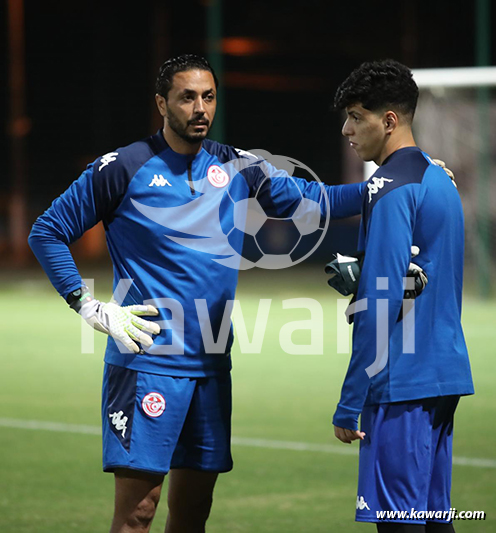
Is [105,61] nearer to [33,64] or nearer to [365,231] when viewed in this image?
[33,64]

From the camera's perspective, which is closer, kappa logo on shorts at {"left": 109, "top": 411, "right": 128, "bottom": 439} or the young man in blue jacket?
the young man in blue jacket

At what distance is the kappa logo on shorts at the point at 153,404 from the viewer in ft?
12.4

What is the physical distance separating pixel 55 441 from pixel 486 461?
2.77 m

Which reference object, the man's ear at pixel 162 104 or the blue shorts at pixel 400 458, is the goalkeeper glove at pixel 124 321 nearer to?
the man's ear at pixel 162 104

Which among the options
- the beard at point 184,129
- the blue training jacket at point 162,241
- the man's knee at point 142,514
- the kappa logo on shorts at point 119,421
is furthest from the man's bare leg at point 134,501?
the beard at point 184,129

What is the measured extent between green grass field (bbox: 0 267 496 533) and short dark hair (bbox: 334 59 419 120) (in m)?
2.34

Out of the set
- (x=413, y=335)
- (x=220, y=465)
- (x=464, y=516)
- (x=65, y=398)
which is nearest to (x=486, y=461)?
(x=464, y=516)

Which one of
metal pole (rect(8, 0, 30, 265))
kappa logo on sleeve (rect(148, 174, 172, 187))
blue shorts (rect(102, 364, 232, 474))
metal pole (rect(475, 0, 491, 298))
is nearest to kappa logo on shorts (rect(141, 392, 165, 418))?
blue shorts (rect(102, 364, 232, 474))

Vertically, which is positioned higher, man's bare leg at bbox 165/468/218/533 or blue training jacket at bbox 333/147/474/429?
blue training jacket at bbox 333/147/474/429

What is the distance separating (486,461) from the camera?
242 inches

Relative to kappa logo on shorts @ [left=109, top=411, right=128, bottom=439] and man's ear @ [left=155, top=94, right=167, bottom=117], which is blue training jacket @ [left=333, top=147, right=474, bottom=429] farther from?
man's ear @ [left=155, top=94, right=167, bottom=117]

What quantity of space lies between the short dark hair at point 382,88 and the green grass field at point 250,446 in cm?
234

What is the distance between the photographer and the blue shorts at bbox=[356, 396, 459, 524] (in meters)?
3.20

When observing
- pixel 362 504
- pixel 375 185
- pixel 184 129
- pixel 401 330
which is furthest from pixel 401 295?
pixel 184 129
